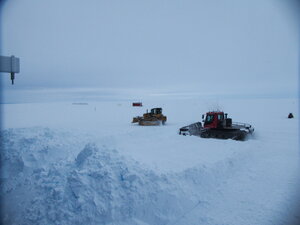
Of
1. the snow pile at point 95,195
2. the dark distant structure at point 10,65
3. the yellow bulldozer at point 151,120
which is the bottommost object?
the snow pile at point 95,195

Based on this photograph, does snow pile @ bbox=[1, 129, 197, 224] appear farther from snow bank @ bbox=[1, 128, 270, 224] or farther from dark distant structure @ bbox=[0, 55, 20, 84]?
dark distant structure @ bbox=[0, 55, 20, 84]

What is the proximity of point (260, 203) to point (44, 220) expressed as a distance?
17.7 feet

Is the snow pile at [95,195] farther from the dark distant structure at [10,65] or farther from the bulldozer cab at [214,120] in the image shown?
the bulldozer cab at [214,120]

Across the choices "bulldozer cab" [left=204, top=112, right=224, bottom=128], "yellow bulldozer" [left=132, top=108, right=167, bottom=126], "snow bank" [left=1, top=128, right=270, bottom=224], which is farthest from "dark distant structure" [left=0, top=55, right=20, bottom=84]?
"yellow bulldozer" [left=132, top=108, right=167, bottom=126]

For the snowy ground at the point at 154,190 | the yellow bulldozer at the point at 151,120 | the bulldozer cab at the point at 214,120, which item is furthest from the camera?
the yellow bulldozer at the point at 151,120

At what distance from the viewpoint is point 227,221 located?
394cm

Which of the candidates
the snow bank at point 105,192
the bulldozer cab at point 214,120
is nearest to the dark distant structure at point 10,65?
the snow bank at point 105,192

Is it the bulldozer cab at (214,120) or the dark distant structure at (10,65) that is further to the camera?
the bulldozer cab at (214,120)

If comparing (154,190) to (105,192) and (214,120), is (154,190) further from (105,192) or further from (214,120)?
(214,120)

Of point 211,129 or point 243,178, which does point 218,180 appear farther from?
point 211,129

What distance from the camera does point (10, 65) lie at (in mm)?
4480

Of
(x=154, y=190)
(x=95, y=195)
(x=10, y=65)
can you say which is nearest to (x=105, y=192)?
(x=95, y=195)

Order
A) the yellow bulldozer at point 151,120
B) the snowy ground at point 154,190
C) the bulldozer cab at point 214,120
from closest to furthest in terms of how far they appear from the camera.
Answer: the snowy ground at point 154,190 → the bulldozer cab at point 214,120 → the yellow bulldozer at point 151,120

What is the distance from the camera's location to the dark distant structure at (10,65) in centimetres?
438
